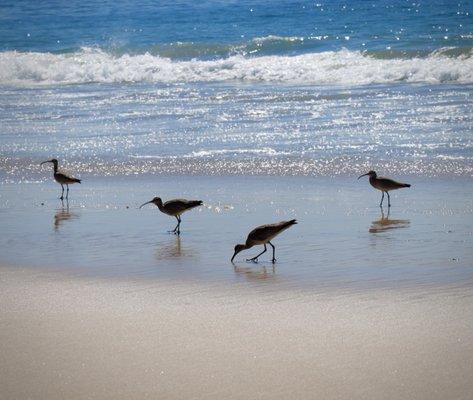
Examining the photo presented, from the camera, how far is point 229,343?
19.0 feet

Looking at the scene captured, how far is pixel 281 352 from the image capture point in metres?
5.63

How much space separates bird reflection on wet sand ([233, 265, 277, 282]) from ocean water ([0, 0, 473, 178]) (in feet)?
14.0

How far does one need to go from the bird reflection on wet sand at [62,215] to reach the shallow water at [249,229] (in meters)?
0.01

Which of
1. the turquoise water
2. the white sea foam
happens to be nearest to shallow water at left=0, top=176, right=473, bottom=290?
the white sea foam

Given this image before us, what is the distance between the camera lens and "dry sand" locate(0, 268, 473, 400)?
203 inches

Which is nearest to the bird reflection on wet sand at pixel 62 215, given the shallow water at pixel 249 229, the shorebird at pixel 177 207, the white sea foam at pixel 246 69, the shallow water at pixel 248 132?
the shallow water at pixel 249 229

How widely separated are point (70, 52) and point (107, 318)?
28872 millimetres

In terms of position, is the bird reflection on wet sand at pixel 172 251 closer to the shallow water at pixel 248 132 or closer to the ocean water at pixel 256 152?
the ocean water at pixel 256 152

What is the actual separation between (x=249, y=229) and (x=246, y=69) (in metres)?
17.1

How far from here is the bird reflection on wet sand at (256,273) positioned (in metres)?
7.37

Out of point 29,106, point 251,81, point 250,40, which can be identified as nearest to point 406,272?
point 29,106

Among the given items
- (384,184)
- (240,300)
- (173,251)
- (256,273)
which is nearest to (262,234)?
(256,273)

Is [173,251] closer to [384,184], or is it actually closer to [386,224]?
[386,224]

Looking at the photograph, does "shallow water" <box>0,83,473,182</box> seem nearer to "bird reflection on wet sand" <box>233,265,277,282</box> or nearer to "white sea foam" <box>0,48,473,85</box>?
"white sea foam" <box>0,48,473,85</box>
